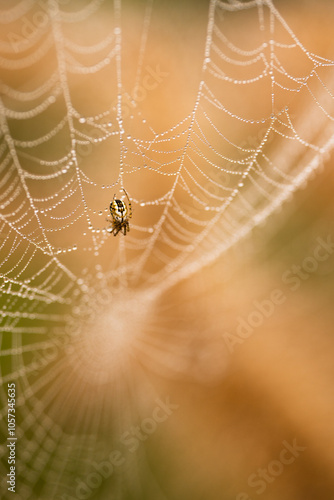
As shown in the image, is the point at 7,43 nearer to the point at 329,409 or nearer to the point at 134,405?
the point at 134,405

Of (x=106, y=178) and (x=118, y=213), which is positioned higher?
(x=106, y=178)

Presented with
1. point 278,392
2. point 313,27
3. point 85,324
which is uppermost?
point 313,27

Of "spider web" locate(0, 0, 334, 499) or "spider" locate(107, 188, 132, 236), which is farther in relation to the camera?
"spider web" locate(0, 0, 334, 499)

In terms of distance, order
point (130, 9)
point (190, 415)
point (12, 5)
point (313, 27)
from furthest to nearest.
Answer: point (190, 415), point (313, 27), point (130, 9), point (12, 5)

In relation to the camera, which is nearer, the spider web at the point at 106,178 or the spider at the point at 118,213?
the spider at the point at 118,213

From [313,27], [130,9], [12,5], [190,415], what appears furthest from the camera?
[190,415]

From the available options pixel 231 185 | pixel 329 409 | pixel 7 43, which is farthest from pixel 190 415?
pixel 7 43

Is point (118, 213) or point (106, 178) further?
point (106, 178)

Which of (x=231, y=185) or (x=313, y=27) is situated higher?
(x=313, y=27)
